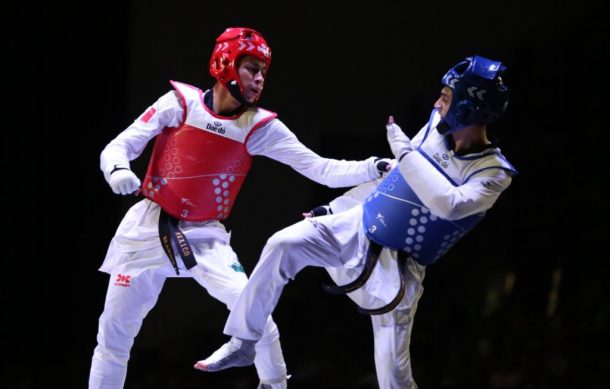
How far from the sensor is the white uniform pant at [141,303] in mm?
3691

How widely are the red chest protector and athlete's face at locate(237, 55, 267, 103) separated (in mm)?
81

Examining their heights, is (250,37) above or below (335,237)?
above

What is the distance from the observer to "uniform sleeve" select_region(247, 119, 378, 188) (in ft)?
12.3

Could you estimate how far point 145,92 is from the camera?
5.18 meters

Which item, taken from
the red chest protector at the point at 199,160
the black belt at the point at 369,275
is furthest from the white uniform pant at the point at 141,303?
the black belt at the point at 369,275

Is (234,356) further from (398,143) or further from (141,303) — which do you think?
(398,143)

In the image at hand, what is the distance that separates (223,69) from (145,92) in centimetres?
158

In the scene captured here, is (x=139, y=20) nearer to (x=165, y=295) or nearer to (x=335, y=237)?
(x=165, y=295)

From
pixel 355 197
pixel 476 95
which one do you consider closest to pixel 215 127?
pixel 355 197

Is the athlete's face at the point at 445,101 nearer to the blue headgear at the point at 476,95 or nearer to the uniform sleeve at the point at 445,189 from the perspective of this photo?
the blue headgear at the point at 476,95

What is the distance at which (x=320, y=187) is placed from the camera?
5.42 m

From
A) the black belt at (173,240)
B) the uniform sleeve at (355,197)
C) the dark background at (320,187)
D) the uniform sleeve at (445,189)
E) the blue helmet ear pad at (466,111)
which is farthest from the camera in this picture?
the dark background at (320,187)

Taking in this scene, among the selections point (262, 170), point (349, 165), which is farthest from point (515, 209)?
point (349, 165)

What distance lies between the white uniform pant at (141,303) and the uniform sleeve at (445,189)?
862mm
